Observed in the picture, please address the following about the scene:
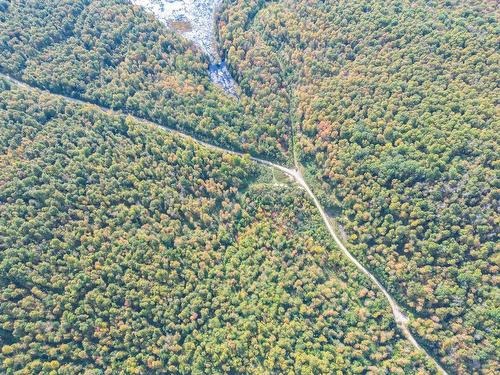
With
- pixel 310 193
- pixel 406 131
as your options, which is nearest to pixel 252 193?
pixel 310 193

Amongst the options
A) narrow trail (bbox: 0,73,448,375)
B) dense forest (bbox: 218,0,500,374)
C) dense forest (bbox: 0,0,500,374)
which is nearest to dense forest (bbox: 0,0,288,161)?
dense forest (bbox: 0,0,500,374)

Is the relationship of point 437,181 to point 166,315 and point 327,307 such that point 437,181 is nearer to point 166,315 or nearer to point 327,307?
point 327,307

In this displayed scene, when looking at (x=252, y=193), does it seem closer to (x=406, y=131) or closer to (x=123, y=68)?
(x=406, y=131)

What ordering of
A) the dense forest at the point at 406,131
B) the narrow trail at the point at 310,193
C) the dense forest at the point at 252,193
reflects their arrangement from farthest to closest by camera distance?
the narrow trail at the point at 310,193
the dense forest at the point at 406,131
the dense forest at the point at 252,193

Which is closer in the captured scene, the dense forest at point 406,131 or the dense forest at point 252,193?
the dense forest at point 252,193

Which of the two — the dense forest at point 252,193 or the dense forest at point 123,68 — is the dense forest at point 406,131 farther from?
the dense forest at point 123,68

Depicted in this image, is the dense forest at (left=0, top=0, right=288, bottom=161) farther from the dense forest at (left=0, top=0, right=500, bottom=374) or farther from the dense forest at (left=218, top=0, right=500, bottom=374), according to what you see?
the dense forest at (left=218, top=0, right=500, bottom=374)

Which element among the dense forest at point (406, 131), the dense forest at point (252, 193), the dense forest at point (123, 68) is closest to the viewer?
the dense forest at point (252, 193)

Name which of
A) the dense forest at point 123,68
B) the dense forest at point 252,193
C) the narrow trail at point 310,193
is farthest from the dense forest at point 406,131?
the dense forest at point 123,68

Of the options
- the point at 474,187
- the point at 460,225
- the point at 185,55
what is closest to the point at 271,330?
the point at 460,225
